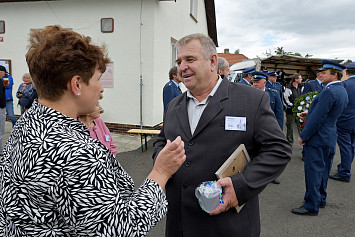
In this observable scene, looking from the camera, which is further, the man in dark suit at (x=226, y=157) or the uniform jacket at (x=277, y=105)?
the uniform jacket at (x=277, y=105)

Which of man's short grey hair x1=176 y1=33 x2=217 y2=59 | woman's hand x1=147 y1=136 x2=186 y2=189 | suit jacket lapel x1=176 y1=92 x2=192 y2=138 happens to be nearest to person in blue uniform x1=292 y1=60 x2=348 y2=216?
man's short grey hair x1=176 y1=33 x2=217 y2=59

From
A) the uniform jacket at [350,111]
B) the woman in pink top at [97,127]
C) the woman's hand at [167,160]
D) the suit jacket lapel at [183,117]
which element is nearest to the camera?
the woman's hand at [167,160]

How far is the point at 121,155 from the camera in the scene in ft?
20.0

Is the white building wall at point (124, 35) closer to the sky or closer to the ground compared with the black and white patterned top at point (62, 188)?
closer to the sky

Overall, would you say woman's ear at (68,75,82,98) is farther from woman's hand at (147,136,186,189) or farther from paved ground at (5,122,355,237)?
paved ground at (5,122,355,237)

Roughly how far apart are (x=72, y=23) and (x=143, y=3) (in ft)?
8.04

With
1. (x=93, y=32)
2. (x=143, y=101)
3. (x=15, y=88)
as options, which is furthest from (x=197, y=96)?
(x=15, y=88)

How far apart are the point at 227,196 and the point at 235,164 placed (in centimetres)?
21

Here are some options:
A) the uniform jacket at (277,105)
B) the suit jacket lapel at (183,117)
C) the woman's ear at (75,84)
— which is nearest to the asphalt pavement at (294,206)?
the uniform jacket at (277,105)

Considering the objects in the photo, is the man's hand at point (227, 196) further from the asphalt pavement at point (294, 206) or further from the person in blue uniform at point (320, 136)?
the person in blue uniform at point (320, 136)

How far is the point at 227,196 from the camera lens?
156 cm

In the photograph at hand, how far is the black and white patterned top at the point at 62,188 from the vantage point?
0.91 meters

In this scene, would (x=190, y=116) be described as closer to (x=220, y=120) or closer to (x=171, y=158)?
(x=220, y=120)

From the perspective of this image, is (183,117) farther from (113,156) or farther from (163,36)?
(163,36)
